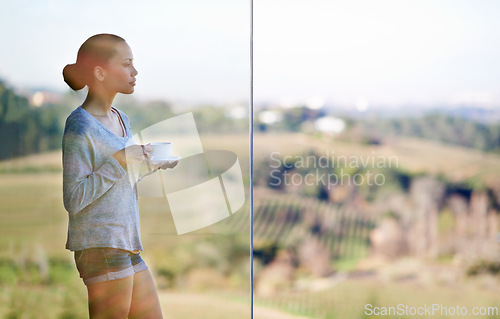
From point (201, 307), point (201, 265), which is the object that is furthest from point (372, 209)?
point (201, 307)

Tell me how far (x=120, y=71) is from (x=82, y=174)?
0.31m

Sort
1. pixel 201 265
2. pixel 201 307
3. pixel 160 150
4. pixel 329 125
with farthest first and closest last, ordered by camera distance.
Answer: pixel 329 125 < pixel 201 265 < pixel 201 307 < pixel 160 150

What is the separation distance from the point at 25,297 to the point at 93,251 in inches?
46.8

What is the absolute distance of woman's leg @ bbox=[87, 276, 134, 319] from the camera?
1247 mm

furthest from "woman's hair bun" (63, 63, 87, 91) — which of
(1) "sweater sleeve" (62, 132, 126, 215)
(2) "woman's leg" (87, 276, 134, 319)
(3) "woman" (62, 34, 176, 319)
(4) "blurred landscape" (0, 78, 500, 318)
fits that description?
(4) "blurred landscape" (0, 78, 500, 318)

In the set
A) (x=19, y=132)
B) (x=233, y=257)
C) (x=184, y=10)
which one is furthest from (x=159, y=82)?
(x=233, y=257)

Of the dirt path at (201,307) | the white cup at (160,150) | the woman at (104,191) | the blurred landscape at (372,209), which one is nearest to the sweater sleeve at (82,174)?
the woman at (104,191)

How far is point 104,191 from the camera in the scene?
48.9 inches

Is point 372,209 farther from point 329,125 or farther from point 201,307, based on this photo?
point 201,307

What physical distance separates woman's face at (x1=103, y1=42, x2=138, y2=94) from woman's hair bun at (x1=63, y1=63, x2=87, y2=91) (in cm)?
7

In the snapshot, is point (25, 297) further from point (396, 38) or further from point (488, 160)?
point (488, 160)

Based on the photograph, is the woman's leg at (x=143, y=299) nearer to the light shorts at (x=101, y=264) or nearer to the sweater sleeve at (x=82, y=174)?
the light shorts at (x=101, y=264)

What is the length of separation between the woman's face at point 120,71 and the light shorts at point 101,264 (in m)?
0.42

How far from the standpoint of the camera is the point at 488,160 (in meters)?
4.68
